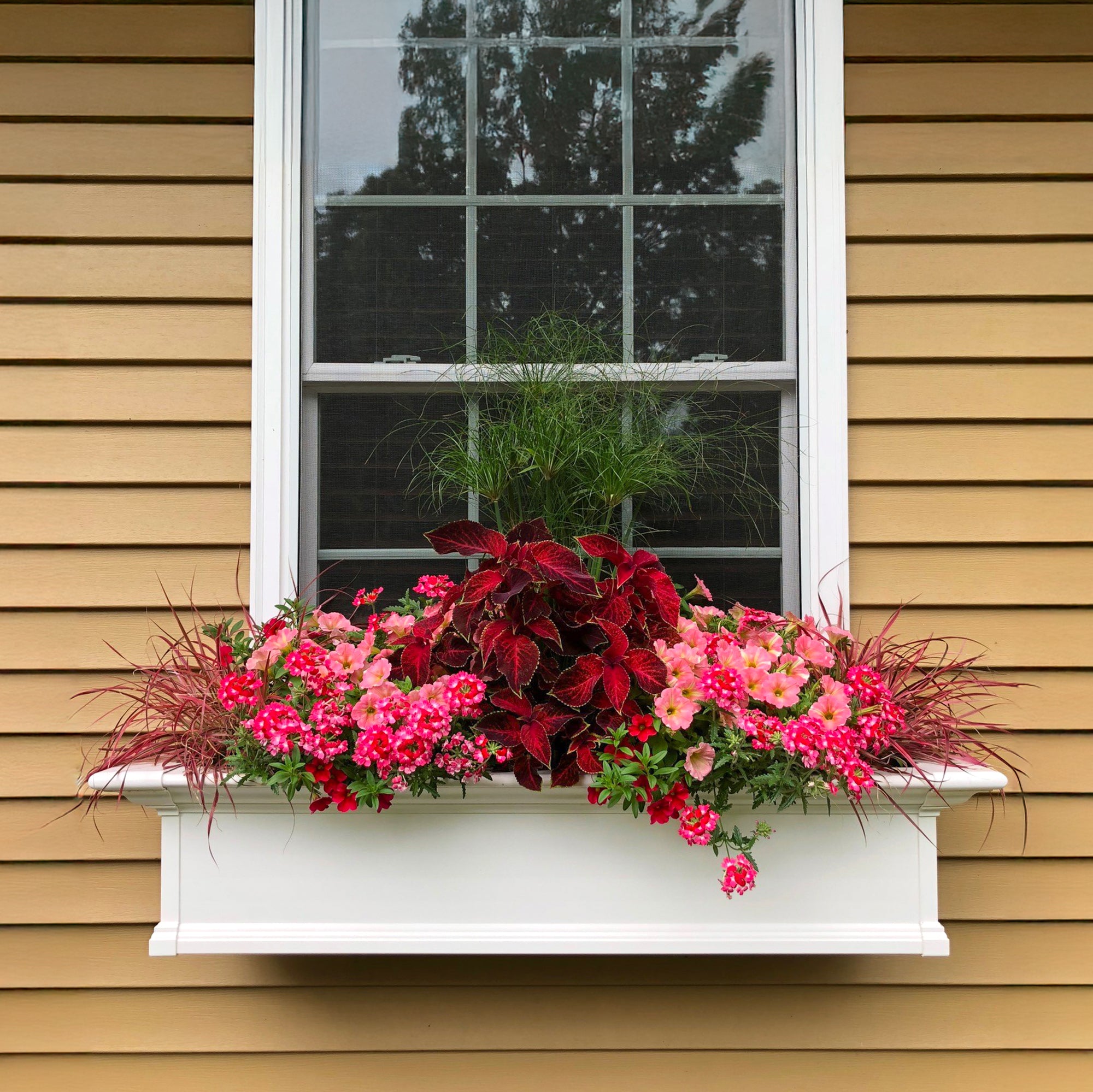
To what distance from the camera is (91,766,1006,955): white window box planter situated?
4.30 feet

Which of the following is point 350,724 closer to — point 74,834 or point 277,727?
point 277,727

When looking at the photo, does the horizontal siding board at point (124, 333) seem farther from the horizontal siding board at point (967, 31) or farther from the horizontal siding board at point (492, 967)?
the horizontal siding board at point (967, 31)

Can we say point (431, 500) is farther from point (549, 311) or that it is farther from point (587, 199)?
point (587, 199)

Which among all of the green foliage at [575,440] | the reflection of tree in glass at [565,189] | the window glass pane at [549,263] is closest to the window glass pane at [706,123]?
the reflection of tree in glass at [565,189]

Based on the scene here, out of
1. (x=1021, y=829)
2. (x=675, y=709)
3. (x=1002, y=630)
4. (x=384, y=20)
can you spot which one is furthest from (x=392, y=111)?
(x=1021, y=829)

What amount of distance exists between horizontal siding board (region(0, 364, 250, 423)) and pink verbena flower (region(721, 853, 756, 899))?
3.71 ft

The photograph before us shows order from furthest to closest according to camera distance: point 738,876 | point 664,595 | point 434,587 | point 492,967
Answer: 1. point 492,967
2. point 434,587
3. point 664,595
4. point 738,876

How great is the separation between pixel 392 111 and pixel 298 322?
0.44 meters

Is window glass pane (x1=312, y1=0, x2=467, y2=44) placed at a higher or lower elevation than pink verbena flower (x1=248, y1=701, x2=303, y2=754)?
higher

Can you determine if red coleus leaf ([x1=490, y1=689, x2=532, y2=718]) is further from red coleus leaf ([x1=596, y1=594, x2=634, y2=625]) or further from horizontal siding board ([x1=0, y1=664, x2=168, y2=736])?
horizontal siding board ([x1=0, y1=664, x2=168, y2=736])

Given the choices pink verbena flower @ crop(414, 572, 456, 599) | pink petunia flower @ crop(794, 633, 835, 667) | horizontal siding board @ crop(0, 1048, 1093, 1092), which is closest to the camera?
pink petunia flower @ crop(794, 633, 835, 667)

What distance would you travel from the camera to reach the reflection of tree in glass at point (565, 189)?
1616mm

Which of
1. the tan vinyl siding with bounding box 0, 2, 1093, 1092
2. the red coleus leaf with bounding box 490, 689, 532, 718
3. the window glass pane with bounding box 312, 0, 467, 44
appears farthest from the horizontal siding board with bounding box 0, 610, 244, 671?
the window glass pane with bounding box 312, 0, 467, 44

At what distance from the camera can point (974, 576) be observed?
5.19 feet
